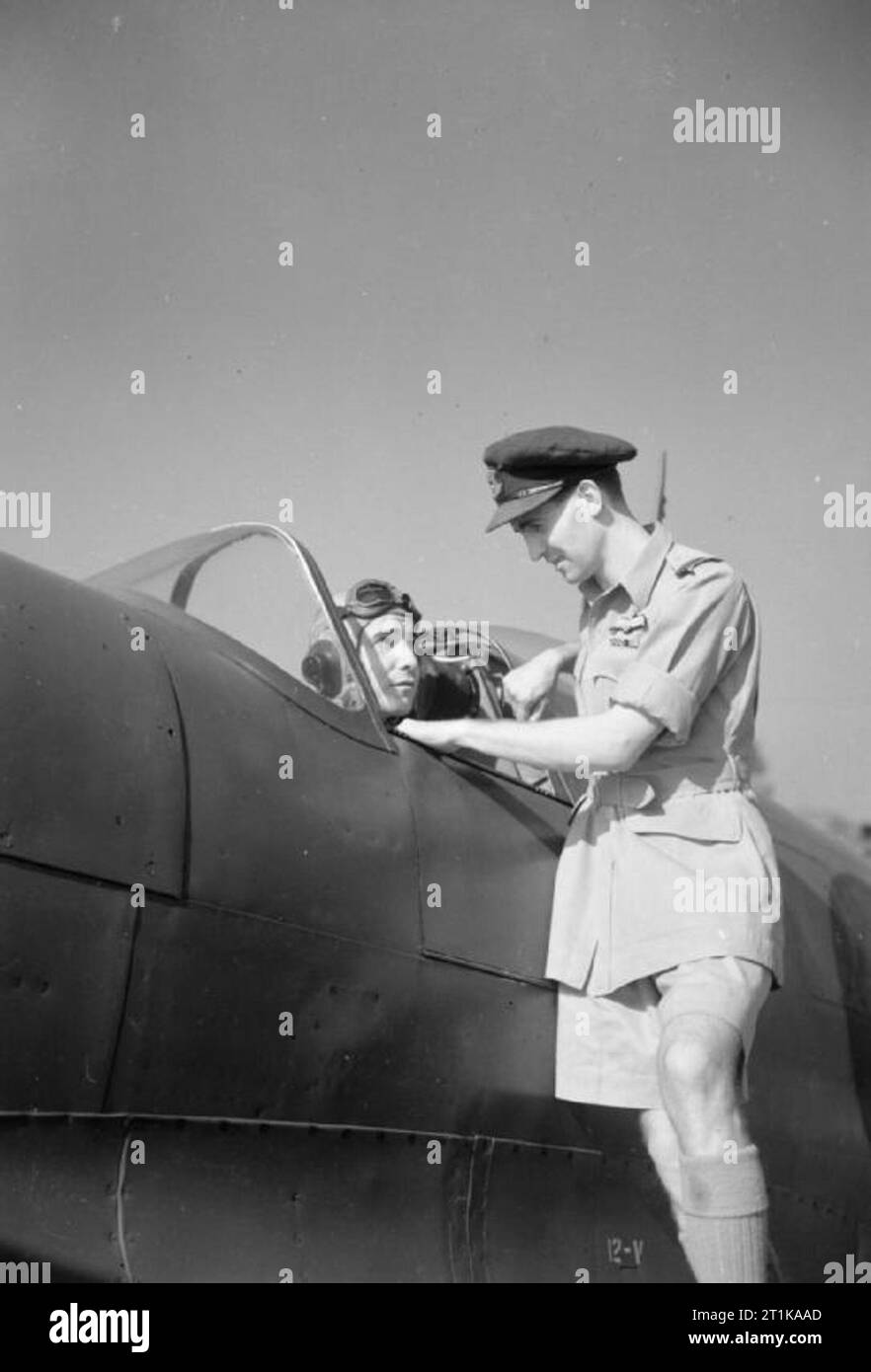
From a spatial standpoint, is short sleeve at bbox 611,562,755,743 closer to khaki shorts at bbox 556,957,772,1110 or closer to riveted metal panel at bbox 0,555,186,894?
khaki shorts at bbox 556,957,772,1110

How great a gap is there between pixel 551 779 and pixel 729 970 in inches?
35.6

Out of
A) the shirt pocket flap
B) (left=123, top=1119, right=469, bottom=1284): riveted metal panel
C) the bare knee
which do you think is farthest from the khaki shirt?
(left=123, top=1119, right=469, bottom=1284): riveted metal panel

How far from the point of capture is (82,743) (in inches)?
119

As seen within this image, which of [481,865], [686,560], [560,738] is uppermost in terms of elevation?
[686,560]

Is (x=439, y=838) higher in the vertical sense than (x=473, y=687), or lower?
lower

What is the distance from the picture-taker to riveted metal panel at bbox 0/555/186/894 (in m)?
2.92

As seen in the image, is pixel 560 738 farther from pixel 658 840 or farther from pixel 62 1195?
pixel 62 1195

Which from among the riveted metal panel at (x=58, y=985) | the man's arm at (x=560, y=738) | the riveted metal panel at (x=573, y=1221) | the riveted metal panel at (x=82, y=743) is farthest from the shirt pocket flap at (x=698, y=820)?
the riveted metal panel at (x=58, y=985)

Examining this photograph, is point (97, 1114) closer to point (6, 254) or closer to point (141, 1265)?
point (141, 1265)

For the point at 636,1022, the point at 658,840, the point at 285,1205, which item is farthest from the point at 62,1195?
the point at 658,840

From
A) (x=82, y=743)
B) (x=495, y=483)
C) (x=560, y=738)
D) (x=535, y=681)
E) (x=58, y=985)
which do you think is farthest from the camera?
(x=535, y=681)

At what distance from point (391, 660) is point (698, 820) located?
0.80 meters
